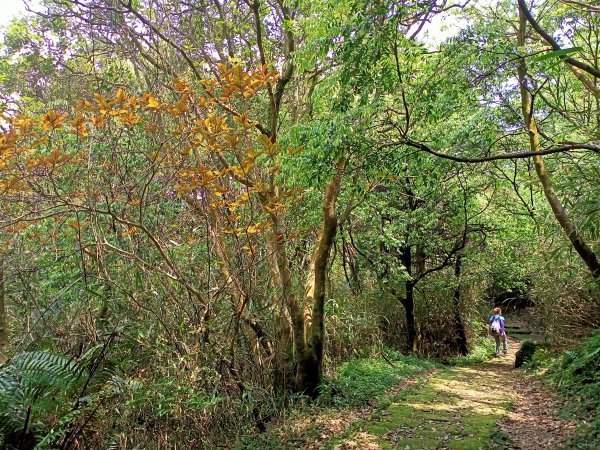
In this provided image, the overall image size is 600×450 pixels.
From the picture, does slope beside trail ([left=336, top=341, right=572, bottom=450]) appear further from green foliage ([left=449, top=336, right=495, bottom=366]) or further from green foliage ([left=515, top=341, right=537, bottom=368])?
green foliage ([left=449, top=336, right=495, bottom=366])

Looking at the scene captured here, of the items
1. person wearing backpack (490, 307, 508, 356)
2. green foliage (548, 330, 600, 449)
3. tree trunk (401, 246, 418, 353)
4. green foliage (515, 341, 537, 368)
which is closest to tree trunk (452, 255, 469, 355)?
person wearing backpack (490, 307, 508, 356)

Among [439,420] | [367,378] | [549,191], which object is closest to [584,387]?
[439,420]

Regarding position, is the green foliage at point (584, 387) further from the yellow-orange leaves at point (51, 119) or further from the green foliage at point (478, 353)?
the yellow-orange leaves at point (51, 119)

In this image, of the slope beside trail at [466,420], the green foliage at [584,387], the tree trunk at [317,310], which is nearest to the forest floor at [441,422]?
the slope beside trail at [466,420]

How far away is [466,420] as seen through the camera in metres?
5.93

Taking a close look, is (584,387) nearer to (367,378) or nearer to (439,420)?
(439,420)

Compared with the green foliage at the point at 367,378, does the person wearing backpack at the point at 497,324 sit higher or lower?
higher

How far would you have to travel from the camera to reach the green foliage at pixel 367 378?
6.89 metres

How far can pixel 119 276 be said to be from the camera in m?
5.81

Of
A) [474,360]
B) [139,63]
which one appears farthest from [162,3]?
[474,360]

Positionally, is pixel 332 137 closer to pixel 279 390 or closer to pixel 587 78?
pixel 279 390

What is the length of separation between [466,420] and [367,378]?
2.32 m

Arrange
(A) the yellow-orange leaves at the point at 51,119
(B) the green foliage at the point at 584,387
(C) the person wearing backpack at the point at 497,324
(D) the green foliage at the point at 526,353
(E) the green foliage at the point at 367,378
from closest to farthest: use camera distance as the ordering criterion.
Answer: (A) the yellow-orange leaves at the point at 51,119 < (B) the green foliage at the point at 584,387 < (E) the green foliage at the point at 367,378 < (D) the green foliage at the point at 526,353 < (C) the person wearing backpack at the point at 497,324

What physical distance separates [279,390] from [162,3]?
5682 mm
